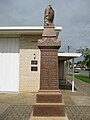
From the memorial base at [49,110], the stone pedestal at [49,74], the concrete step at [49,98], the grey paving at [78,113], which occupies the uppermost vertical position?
the stone pedestal at [49,74]

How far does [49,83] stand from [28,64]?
787 cm

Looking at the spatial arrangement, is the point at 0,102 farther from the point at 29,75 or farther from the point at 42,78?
the point at 42,78

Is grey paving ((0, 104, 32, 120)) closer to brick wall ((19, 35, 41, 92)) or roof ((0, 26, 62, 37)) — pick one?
brick wall ((19, 35, 41, 92))

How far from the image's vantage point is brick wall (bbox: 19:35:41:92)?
15.9 meters

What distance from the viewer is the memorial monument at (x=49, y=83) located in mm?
7836

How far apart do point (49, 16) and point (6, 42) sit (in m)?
8.16

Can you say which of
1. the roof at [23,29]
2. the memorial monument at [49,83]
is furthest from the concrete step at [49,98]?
A: the roof at [23,29]

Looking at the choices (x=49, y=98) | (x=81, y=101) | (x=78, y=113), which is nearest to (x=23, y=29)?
(x=81, y=101)

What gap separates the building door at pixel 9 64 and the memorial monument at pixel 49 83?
8.02 m

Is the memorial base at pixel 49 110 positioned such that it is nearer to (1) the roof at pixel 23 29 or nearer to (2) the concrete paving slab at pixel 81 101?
(2) the concrete paving slab at pixel 81 101

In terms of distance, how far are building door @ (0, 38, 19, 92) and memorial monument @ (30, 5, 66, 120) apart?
8016mm

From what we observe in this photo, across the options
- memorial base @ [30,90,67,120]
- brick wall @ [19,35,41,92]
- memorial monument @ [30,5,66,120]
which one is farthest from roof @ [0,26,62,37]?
memorial base @ [30,90,67,120]

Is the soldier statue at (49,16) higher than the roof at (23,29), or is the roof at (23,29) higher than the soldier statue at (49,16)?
the roof at (23,29)

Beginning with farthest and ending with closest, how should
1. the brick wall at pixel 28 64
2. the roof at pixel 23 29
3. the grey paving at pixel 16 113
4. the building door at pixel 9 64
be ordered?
the building door at pixel 9 64 < the brick wall at pixel 28 64 < the roof at pixel 23 29 < the grey paving at pixel 16 113
